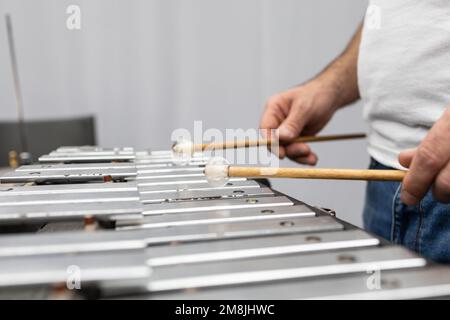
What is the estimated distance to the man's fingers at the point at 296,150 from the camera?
1.29 m

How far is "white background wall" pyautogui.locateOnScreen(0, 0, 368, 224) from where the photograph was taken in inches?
89.7

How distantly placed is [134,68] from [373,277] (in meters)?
2.10

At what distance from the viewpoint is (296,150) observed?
1.29 metres

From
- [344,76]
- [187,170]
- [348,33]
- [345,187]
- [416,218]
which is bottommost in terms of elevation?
[345,187]

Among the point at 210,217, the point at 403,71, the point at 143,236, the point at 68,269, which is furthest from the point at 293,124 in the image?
the point at 68,269

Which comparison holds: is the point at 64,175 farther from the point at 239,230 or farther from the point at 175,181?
the point at 239,230

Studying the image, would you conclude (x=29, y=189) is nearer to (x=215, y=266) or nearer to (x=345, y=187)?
(x=215, y=266)

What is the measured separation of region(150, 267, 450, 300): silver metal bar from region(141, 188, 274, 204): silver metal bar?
30cm

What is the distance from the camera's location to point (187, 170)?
0.96m

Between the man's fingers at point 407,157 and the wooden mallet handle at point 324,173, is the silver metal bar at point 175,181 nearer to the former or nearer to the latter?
the wooden mallet handle at point 324,173

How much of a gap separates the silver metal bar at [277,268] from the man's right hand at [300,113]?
2.52ft

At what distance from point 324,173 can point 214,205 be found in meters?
0.20

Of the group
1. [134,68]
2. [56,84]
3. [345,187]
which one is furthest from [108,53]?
[345,187]
